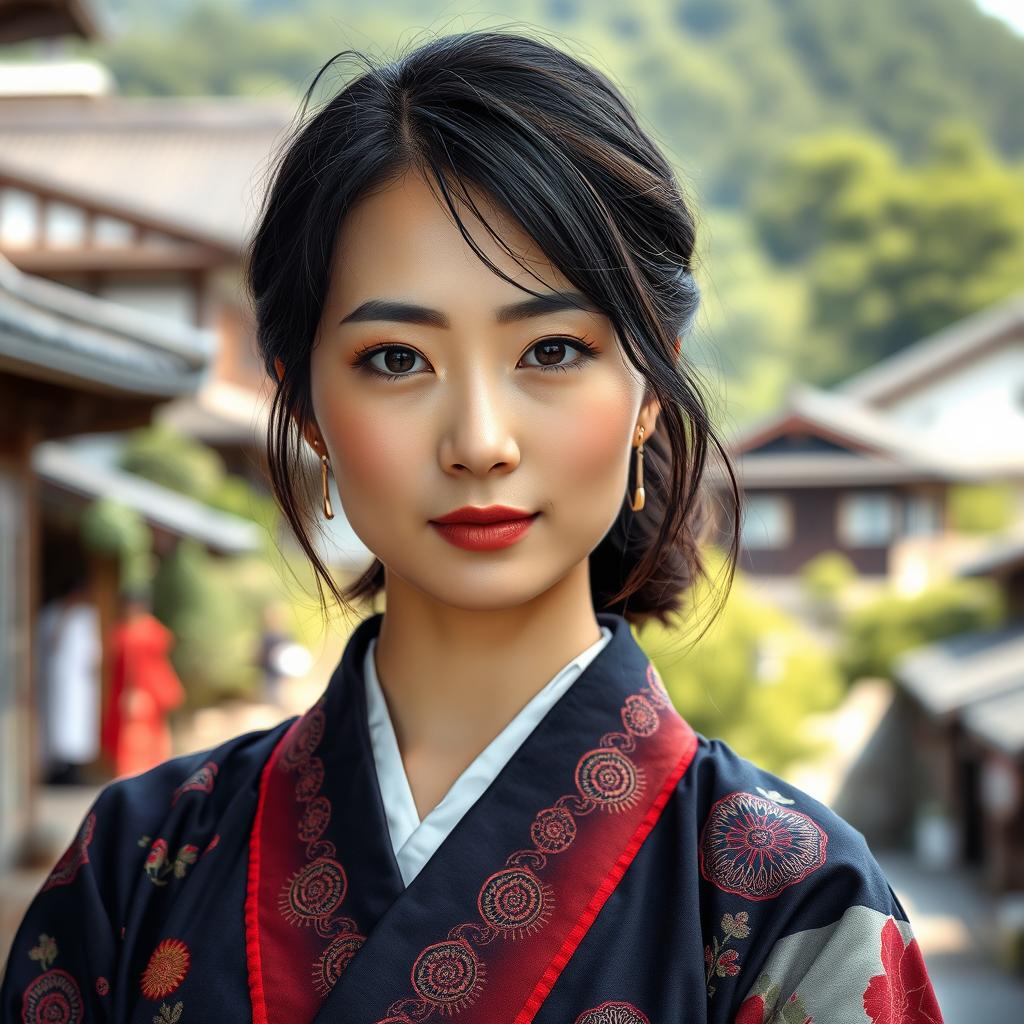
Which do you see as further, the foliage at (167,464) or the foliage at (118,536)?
the foliage at (167,464)

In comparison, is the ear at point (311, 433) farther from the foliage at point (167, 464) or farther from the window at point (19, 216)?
the window at point (19, 216)

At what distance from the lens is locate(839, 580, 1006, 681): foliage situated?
75.6ft

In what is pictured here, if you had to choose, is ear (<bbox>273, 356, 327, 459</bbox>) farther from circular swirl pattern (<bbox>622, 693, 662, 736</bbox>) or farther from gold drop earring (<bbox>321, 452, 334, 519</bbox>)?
circular swirl pattern (<bbox>622, 693, 662, 736</bbox>)

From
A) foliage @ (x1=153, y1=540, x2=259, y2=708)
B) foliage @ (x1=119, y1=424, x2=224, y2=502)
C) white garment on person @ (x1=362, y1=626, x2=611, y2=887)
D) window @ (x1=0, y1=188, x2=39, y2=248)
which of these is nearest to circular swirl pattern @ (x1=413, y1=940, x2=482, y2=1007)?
white garment on person @ (x1=362, y1=626, x2=611, y2=887)

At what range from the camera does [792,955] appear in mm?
1424

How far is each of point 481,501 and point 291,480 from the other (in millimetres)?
379

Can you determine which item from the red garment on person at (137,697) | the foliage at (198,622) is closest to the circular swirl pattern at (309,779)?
the red garment on person at (137,697)

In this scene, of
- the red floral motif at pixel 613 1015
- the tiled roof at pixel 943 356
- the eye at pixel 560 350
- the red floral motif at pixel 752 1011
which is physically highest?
the eye at pixel 560 350

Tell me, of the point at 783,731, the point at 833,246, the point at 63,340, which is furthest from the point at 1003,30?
the point at 63,340

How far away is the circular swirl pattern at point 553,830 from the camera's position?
1541 mm

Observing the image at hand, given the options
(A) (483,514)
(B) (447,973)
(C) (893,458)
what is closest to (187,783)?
(B) (447,973)

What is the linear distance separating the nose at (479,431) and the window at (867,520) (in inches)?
1245

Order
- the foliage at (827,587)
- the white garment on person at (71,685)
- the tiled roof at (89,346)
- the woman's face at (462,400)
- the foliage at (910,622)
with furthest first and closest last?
the foliage at (827,587) < the foliage at (910,622) < the white garment on person at (71,685) < the tiled roof at (89,346) < the woman's face at (462,400)

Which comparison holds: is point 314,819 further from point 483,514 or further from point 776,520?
point 776,520
